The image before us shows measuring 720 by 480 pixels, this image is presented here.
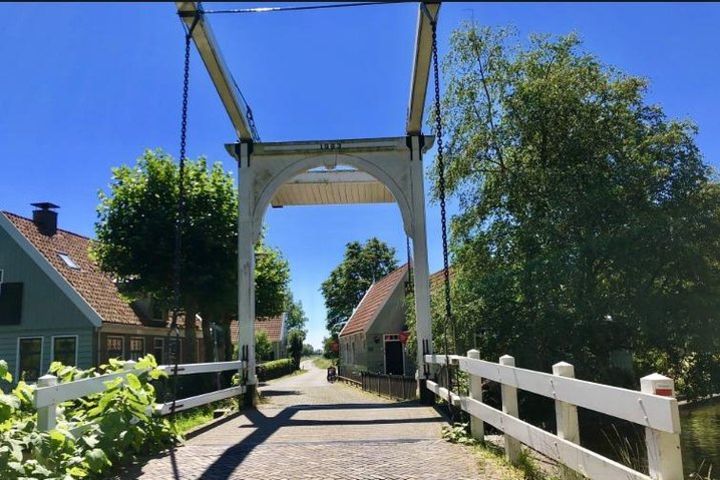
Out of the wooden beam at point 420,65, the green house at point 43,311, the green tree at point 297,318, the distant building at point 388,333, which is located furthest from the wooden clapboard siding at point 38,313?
the green tree at point 297,318

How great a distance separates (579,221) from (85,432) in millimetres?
11178

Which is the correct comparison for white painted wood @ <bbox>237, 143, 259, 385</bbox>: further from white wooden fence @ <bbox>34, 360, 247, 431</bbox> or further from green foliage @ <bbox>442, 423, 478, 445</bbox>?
green foliage @ <bbox>442, 423, 478, 445</bbox>

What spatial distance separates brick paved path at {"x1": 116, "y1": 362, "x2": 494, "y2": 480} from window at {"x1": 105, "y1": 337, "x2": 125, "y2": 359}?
14761mm

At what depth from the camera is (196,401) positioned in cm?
830

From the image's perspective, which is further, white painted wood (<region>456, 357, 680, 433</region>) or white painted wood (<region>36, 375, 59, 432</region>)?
white painted wood (<region>36, 375, 59, 432</region>)

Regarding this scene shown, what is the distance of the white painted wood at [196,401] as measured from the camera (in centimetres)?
681

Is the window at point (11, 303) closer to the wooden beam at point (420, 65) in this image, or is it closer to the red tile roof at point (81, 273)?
the red tile roof at point (81, 273)

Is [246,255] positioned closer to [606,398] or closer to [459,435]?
[459,435]

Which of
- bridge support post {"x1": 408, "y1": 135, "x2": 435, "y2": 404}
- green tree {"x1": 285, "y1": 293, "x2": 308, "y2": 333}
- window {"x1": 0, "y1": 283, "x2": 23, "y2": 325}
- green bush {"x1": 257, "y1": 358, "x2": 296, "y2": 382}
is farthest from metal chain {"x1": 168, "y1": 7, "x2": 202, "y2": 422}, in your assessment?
green tree {"x1": 285, "y1": 293, "x2": 308, "y2": 333}

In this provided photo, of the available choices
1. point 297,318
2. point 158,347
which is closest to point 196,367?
point 158,347

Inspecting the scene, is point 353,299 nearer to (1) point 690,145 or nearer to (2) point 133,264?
(2) point 133,264

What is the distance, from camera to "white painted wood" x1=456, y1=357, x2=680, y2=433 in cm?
278

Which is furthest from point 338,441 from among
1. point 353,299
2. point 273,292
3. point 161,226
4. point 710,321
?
point 353,299

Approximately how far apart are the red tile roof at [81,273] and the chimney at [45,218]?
0.26 meters
